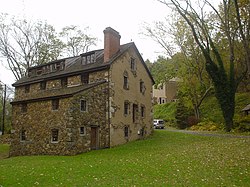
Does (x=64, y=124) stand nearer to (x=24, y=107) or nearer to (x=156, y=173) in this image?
(x=24, y=107)

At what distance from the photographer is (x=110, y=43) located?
83.0 feet

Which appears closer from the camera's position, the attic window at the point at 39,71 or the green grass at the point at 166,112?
the attic window at the point at 39,71

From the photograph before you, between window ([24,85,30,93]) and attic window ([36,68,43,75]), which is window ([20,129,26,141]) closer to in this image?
window ([24,85,30,93])

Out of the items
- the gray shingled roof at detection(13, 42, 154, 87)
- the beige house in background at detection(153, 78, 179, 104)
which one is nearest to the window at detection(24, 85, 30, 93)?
the gray shingled roof at detection(13, 42, 154, 87)

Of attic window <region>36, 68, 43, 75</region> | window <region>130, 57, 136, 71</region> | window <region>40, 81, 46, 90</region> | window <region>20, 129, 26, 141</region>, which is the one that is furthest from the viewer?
attic window <region>36, 68, 43, 75</region>

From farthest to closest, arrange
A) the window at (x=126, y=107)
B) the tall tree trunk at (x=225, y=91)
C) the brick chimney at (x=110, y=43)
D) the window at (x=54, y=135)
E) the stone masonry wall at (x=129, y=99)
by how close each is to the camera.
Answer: the tall tree trunk at (x=225, y=91) → the window at (x=126, y=107) → the brick chimney at (x=110, y=43) → the stone masonry wall at (x=129, y=99) → the window at (x=54, y=135)

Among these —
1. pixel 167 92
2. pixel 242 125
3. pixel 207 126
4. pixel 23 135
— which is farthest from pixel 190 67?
pixel 23 135

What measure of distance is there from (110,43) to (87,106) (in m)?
7.16

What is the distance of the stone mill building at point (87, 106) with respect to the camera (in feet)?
68.9

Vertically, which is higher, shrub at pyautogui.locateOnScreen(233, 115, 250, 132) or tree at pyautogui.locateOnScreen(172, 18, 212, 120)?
tree at pyautogui.locateOnScreen(172, 18, 212, 120)

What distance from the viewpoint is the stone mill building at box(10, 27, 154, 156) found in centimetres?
2100

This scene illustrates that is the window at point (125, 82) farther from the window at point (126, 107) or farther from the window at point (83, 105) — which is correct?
the window at point (83, 105)

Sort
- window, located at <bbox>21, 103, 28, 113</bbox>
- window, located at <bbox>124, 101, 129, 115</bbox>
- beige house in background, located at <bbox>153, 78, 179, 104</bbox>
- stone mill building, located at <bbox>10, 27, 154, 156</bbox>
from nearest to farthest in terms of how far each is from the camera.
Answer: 1. stone mill building, located at <bbox>10, 27, 154, 156</bbox>
2. window, located at <bbox>21, 103, 28, 113</bbox>
3. window, located at <bbox>124, 101, 129, 115</bbox>
4. beige house in background, located at <bbox>153, 78, 179, 104</bbox>

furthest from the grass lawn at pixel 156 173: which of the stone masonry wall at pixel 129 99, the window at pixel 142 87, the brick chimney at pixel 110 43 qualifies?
the window at pixel 142 87
